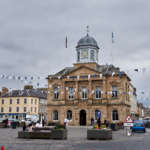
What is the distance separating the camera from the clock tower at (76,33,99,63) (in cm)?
5797

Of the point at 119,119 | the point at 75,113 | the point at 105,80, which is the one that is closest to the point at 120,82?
the point at 105,80

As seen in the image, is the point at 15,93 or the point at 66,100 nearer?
the point at 66,100

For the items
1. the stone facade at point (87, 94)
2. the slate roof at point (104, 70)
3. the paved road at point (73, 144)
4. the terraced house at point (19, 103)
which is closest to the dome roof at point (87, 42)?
the stone facade at point (87, 94)

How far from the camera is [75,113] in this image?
53844 millimetres

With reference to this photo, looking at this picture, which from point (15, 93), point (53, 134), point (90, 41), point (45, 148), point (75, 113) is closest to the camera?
point (45, 148)

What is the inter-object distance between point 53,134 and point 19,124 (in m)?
30.4

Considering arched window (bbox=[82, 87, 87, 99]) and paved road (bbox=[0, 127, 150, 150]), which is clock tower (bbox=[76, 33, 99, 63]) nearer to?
arched window (bbox=[82, 87, 87, 99])

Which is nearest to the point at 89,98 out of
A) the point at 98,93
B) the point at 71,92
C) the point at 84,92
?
the point at 84,92

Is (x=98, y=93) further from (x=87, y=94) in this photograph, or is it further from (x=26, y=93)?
(x=26, y=93)

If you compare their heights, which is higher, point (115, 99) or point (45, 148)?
point (115, 99)

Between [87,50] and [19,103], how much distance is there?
30067 millimetres

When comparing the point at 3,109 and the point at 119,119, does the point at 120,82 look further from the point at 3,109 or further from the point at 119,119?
the point at 3,109

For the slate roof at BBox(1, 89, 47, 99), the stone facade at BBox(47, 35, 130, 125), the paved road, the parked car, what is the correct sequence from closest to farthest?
the paved road → the parked car → the stone facade at BBox(47, 35, 130, 125) → the slate roof at BBox(1, 89, 47, 99)

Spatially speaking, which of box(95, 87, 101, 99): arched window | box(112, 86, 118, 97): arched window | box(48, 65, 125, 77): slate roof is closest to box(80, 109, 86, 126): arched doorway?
box(95, 87, 101, 99): arched window
